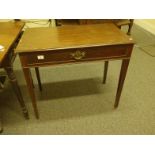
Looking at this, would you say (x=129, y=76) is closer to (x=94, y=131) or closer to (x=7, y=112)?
(x=94, y=131)

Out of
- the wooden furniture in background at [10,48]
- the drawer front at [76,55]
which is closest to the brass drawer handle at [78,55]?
the drawer front at [76,55]

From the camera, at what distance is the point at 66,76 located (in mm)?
2014

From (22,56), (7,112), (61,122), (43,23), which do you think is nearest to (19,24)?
(22,56)

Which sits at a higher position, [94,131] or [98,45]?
[98,45]

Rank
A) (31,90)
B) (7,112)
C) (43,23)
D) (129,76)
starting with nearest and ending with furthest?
(31,90)
(7,112)
(129,76)
(43,23)

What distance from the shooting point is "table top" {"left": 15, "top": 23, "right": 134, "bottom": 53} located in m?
1.07

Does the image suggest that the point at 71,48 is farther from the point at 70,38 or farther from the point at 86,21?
the point at 86,21

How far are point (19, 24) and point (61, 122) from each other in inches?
38.4

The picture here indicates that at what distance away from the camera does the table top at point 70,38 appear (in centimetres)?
107

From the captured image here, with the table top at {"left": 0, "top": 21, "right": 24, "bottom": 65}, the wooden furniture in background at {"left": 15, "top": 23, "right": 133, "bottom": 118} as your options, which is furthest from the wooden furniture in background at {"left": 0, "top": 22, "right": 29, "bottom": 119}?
the wooden furniture in background at {"left": 15, "top": 23, "right": 133, "bottom": 118}

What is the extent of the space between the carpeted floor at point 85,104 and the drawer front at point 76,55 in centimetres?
57

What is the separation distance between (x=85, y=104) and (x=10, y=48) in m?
0.83

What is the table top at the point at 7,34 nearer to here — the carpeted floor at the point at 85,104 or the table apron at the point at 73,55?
the table apron at the point at 73,55

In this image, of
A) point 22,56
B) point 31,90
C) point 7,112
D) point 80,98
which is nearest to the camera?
point 22,56
